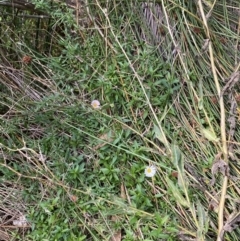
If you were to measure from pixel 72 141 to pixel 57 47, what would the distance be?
503 millimetres

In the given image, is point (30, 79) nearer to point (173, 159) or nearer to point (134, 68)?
point (134, 68)

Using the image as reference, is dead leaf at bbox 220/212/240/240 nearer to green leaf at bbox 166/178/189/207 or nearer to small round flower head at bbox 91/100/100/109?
green leaf at bbox 166/178/189/207

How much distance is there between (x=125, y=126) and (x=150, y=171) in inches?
7.5

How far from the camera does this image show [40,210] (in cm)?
140

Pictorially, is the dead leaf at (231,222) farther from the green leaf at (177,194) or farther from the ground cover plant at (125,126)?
the green leaf at (177,194)

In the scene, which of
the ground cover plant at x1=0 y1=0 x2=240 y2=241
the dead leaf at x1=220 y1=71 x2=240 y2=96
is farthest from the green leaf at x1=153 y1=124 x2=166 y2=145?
the dead leaf at x1=220 y1=71 x2=240 y2=96

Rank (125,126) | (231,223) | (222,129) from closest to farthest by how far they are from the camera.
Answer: (231,223) → (222,129) → (125,126)

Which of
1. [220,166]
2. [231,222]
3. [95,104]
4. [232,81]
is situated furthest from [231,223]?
[95,104]

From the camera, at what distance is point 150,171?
4.50 ft

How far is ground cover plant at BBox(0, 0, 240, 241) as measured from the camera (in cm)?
130

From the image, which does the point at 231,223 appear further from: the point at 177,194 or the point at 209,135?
the point at 209,135

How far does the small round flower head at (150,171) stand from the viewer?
4.48 ft

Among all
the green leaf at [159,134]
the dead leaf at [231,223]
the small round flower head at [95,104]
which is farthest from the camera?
the small round flower head at [95,104]

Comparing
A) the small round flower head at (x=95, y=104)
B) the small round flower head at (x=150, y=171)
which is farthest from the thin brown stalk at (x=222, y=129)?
the small round flower head at (x=95, y=104)
